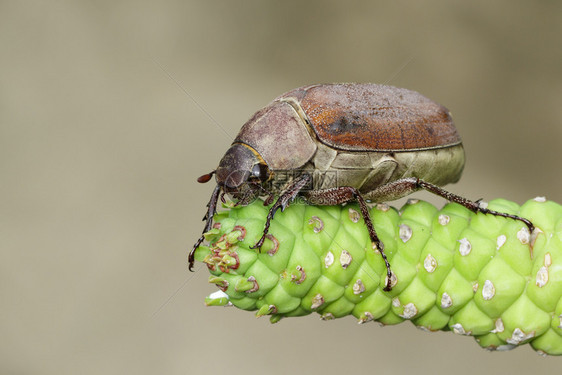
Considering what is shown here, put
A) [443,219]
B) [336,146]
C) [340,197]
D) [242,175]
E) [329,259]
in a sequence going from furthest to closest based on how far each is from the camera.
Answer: [336,146] < [242,175] < [340,197] < [443,219] < [329,259]

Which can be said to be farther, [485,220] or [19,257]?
[19,257]

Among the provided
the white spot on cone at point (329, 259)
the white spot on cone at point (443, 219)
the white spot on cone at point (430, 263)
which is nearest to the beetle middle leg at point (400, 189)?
the white spot on cone at point (443, 219)

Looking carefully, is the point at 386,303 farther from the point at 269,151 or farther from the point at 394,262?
the point at 269,151

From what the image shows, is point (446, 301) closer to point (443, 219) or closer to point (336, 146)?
point (443, 219)

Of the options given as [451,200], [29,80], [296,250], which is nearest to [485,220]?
[451,200]

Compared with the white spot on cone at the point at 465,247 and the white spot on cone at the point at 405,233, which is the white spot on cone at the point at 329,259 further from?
the white spot on cone at the point at 465,247

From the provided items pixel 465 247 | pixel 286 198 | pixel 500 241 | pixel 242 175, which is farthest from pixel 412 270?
pixel 242 175

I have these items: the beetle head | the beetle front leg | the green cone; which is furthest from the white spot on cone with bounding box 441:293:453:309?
the beetle head
